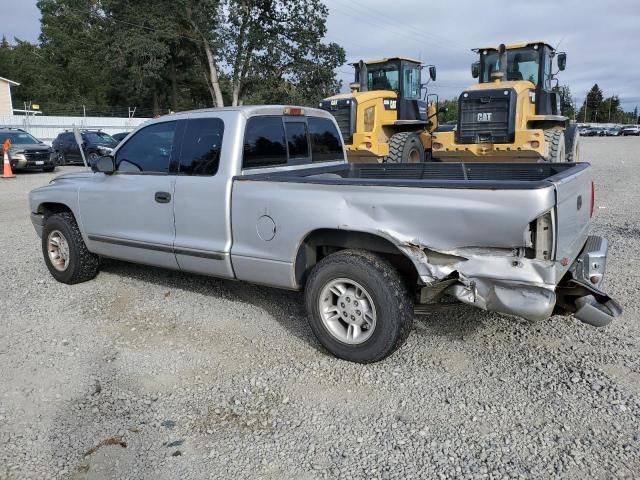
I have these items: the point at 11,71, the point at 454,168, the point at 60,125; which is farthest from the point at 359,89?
the point at 11,71

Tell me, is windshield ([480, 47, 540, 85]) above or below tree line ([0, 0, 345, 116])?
below

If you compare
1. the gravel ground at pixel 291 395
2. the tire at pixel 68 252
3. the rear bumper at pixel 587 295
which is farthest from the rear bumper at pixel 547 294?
the tire at pixel 68 252

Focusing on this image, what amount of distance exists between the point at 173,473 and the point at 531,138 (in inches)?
414

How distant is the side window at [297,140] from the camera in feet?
17.6

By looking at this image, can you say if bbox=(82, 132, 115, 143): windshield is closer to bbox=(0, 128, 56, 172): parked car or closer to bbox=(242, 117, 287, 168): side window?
bbox=(0, 128, 56, 172): parked car

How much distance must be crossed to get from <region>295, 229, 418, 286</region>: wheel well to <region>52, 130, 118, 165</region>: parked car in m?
20.3

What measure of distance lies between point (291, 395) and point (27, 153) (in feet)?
65.8

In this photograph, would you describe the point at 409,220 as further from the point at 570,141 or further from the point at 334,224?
the point at 570,141

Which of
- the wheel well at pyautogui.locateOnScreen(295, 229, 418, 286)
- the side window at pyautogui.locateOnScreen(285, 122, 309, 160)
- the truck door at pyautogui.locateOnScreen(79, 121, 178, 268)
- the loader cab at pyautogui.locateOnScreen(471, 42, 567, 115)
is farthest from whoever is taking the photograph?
the loader cab at pyautogui.locateOnScreen(471, 42, 567, 115)

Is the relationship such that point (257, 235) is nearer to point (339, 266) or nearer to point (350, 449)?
point (339, 266)

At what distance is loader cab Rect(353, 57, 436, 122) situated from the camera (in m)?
14.1

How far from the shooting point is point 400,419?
3434 mm

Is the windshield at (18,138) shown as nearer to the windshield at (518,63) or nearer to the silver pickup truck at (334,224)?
the windshield at (518,63)

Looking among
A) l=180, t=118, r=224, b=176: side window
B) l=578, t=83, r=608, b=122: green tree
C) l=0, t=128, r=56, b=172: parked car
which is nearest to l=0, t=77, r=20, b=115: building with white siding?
l=0, t=128, r=56, b=172: parked car
